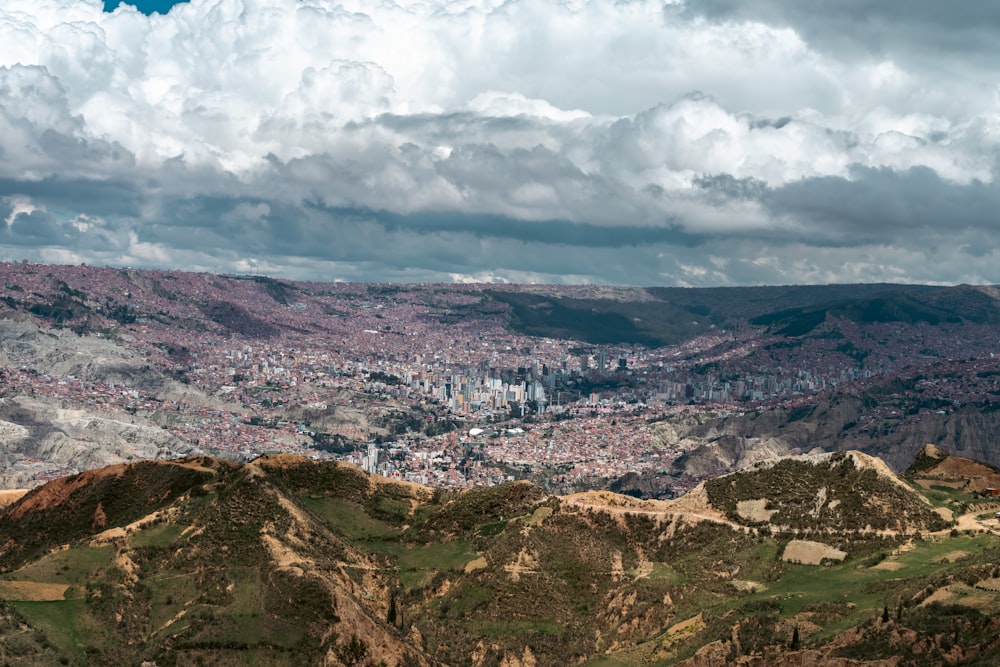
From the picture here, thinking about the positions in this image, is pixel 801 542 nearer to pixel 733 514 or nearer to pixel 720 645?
pixel 733 514

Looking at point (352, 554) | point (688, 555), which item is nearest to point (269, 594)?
point (352, 554)

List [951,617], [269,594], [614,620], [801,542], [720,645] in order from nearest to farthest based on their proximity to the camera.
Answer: [951,617] → [720,645] → [269,594] → [614,620] → [801,542]

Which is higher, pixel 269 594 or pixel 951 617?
pixel 951 617

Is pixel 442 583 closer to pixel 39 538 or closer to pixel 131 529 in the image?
pixel 131 529

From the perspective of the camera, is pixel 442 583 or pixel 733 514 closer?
pixel 442 583

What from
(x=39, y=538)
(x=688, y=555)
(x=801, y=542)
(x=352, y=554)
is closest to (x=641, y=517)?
(x=688, y=555)

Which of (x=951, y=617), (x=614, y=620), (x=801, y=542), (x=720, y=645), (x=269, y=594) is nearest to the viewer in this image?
(x=951, y=617)
